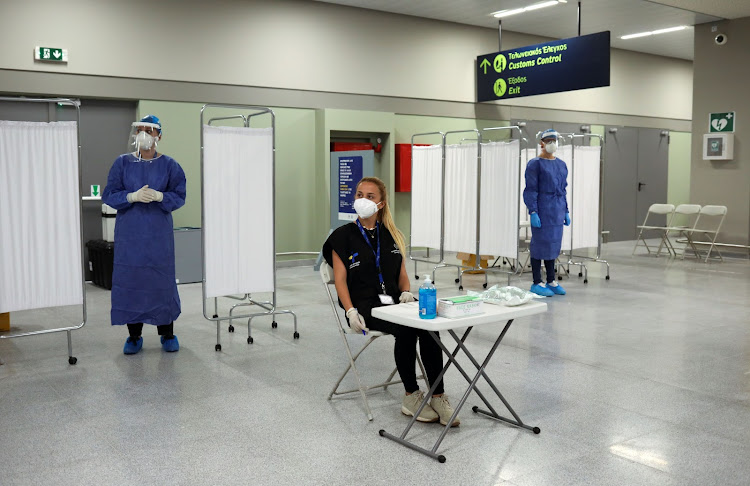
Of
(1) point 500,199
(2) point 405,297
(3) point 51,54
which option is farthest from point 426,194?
(2) point 405,297

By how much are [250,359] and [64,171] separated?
187 centimetres

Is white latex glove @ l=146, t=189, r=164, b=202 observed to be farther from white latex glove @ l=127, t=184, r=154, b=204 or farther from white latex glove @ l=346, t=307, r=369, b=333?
white latex glove @ l=346, t=307, r=369, b=333

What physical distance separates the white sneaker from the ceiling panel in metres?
7.80

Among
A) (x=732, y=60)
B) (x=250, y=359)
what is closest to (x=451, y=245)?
(x=250, y=359)

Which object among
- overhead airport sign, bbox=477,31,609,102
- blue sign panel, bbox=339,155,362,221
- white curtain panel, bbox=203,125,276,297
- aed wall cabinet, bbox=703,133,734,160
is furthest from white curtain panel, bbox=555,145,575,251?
white curtain panel, bbox=203,125,276,297

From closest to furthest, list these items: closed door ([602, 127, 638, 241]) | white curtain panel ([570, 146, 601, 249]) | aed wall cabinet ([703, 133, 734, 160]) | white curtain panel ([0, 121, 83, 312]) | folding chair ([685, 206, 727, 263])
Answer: white curtain panel ([0, 121, 83, 312]) < white curtain panel ([570, 146, 601, 249]) < folding chair ([685, 206, 727, 263]) < aed wall cabinet ([703, 133, 734, 160]) < closed door ([602, 127, 638, 241])

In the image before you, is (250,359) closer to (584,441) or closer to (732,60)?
(584,441)

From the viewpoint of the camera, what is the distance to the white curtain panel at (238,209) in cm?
544

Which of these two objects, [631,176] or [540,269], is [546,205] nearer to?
[540,269]

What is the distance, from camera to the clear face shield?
207 inches

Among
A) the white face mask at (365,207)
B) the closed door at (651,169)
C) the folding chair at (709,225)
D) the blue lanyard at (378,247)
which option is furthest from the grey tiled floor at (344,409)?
the closed door at (651,169)

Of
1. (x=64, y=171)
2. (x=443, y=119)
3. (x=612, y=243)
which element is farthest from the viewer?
(x=612, y=243)

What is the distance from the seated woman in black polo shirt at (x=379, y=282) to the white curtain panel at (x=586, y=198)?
222 inches

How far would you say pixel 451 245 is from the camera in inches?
342
